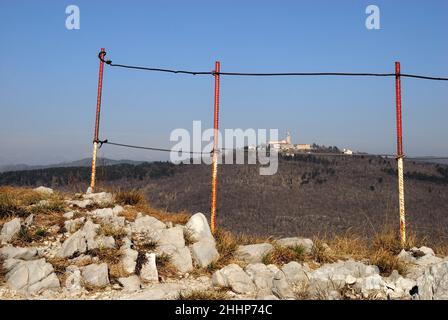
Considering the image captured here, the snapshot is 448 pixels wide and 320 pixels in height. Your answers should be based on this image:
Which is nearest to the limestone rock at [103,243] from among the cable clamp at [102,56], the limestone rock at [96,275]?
the limestone rock at [96,275]

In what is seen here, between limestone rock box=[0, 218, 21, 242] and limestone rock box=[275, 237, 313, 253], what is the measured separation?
159 inches

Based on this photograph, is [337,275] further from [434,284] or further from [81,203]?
[81,203]

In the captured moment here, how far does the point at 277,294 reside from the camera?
210 inches

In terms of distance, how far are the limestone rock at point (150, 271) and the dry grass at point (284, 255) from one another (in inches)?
62.6

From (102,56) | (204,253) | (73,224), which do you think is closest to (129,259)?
Answer: (204,253)

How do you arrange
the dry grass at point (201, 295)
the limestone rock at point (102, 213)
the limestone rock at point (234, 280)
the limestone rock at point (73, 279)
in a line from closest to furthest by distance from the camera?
the dry grass at point (201, 295)
the limestone rock at point (73, 279)
the limestone rock at point (234, 280)
the limestone rock at point (102, 213)

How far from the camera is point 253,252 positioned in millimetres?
6578

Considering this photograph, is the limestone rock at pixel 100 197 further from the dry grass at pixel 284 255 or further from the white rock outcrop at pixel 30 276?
the dry grass at pixel 284 255

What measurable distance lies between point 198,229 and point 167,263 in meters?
1.13

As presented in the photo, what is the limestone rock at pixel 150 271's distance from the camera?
5684 mm

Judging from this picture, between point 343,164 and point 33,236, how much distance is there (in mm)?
48313

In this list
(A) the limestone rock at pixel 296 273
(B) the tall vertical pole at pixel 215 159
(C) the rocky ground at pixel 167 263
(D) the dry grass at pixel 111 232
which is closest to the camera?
(C) the rocky ground at pixel 167 263

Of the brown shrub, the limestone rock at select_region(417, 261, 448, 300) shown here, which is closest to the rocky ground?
the limestone rock at select_region(417, 261, 448, 300)
